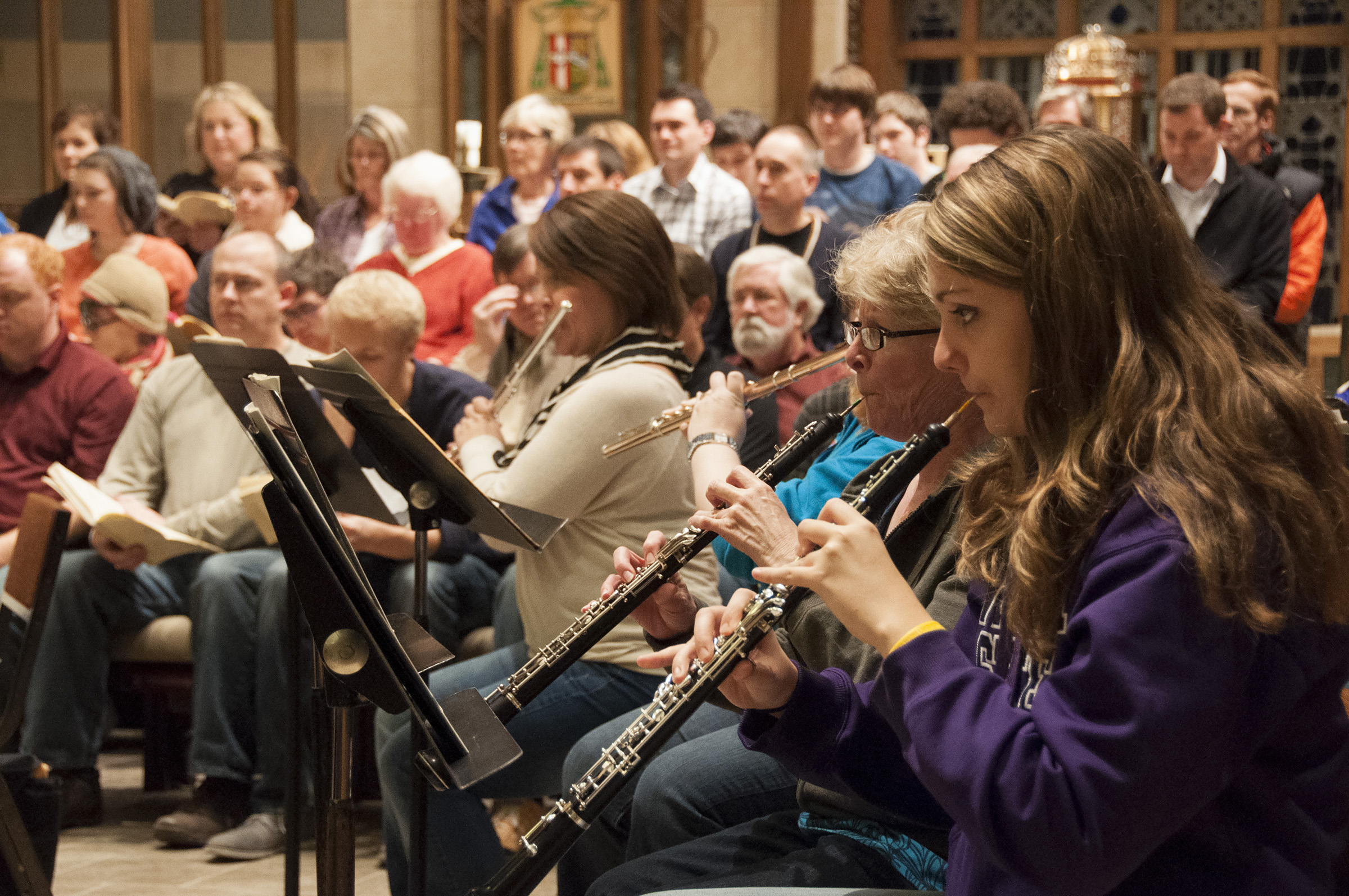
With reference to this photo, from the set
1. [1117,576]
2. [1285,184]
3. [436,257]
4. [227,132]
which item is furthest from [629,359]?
[227,132]

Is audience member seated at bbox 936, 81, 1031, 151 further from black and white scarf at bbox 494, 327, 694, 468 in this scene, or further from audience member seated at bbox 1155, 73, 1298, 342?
black and white scarf at bbox 494, 327, 694, 468

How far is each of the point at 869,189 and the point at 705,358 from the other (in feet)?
5.76

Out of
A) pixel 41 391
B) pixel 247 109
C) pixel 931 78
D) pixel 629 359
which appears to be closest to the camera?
pixel 629 359

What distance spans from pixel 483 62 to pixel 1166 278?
719 centimetres

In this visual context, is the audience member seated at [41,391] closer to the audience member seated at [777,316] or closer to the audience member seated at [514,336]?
the audience member seated at [514,336]

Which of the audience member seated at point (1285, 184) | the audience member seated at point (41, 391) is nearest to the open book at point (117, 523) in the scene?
the audience member seated at point (41, 391)

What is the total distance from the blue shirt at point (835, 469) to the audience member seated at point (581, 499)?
407mm

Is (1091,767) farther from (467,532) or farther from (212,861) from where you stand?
(212,861)

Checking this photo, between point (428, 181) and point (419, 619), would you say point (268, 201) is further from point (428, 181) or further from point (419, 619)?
point (419, 619)

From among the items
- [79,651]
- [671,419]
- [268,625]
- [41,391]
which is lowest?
[79,651]

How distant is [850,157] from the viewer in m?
5.32

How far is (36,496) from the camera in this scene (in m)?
2.54

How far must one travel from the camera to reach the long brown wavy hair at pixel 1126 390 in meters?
1.19

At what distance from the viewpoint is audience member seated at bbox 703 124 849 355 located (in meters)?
4.43
